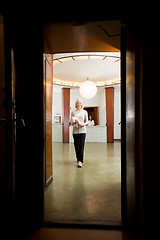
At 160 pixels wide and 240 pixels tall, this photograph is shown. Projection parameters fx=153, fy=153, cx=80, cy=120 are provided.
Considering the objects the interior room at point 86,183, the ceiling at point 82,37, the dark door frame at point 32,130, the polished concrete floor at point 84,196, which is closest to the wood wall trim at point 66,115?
the interior room at point 86,183

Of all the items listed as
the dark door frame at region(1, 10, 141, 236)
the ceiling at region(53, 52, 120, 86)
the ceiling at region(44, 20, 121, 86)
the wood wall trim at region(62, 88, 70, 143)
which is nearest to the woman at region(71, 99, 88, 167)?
the ceiling at region(44, 20, 121, 86)

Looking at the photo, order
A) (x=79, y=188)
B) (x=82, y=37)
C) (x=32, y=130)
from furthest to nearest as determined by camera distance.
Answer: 1. (x=79, y=188)
2. (x=82, y=37)
3. (x=32, y=130)

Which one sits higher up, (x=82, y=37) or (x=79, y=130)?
(x=82, y=37)

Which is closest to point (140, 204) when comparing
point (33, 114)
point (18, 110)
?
point (33, 114)

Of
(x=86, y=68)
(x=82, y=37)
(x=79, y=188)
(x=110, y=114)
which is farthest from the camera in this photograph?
(x=110, y=114)

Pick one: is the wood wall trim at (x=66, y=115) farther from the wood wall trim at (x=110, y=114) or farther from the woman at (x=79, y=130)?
the woman at (x=79, y=130)

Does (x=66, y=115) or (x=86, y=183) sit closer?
(x=86, y=183)

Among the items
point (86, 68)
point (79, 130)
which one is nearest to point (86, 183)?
point (79, 130)

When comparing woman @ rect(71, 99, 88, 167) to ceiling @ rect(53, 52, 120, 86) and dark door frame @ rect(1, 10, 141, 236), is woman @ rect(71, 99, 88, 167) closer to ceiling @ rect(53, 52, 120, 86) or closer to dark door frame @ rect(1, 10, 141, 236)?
ceiling @ rect(53, 52, 120, 86)

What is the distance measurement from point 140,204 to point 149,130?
613mm

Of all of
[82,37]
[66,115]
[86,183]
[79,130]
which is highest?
[82,37]

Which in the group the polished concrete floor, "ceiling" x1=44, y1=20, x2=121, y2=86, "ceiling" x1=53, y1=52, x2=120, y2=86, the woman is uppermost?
"ceiling" x1=53, y1=52, x2=120, y2=86

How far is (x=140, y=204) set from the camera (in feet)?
4.10

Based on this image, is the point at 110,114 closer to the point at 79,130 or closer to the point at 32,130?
the point at 79,130
